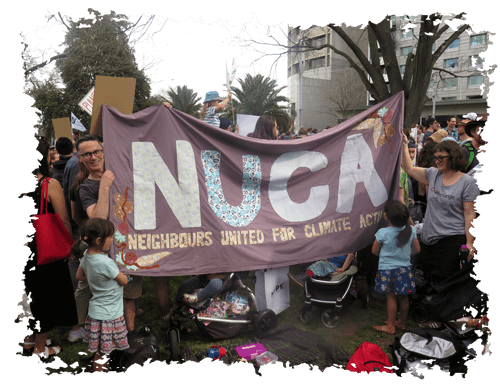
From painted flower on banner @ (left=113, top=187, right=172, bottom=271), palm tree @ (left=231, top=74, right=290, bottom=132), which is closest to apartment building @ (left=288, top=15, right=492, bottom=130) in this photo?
palm tree @ (left=231, top=74, right=290, bottom=132)

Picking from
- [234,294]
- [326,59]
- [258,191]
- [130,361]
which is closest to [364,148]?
[258,191]

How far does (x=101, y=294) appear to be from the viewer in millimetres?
3242

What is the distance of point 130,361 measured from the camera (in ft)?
10.5

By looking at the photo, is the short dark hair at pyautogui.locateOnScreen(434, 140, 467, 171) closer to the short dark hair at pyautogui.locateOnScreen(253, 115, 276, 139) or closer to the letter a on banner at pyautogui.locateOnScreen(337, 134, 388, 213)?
the letter a on banner at pyautogui.locateOnScreen(337, 134, 388, 213)

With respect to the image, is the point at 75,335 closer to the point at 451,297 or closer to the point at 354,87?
the point at 451,297

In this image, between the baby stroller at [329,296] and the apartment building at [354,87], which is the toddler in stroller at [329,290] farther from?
the apartment building at [354,87]

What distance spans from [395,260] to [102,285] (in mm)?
3030

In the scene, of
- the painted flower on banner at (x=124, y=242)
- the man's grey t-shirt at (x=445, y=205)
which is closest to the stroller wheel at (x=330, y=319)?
the man's grey t-shirt at (x=445, y=205)

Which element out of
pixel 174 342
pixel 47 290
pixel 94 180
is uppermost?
pixel 94 180

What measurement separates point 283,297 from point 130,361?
1913mm

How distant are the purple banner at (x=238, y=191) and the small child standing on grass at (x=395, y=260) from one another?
42 centimetres

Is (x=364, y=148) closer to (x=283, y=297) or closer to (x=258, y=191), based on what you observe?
(x=258, y=191)

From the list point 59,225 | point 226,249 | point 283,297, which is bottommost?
point 283,297

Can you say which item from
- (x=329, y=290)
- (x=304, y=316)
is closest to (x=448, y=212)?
(x=329, y=290)
